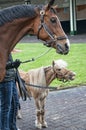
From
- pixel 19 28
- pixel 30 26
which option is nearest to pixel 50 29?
pixel 30 26

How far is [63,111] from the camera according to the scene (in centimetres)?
811

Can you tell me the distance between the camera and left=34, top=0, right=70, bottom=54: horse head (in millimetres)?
4738

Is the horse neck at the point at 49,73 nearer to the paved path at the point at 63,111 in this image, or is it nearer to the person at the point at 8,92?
the paved path at the point at 63,111

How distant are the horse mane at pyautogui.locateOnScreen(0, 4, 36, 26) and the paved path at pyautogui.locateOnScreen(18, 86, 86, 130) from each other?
2822mm

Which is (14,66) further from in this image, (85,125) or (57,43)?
(85,125)

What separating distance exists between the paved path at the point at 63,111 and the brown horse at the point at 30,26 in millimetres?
2539

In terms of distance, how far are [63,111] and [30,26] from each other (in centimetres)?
360

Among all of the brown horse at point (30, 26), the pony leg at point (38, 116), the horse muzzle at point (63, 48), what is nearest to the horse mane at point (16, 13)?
the brown horse at point (30, 26)

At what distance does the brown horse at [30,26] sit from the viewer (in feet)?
15.5

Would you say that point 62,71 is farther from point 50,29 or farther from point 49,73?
point 50,29

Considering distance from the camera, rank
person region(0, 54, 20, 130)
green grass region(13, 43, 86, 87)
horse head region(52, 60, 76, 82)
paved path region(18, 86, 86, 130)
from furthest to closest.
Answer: green grass region(13, 43, 86, 87) < paved path region(18, 86, 86, 130) < horse head region(52, 60, 76, 82) < person region(0, 54, 20, 130)

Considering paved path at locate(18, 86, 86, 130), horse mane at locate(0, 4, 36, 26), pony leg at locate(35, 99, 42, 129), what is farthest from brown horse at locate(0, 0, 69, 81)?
paved path at locate(18, 86, 86, 130)

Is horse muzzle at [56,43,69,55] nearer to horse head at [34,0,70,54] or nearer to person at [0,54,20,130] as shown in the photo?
horse head at [34,0,70,54]

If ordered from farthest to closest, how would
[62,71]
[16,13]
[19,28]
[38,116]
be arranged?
[38,116], [62,71], [19,28], [16,13]
